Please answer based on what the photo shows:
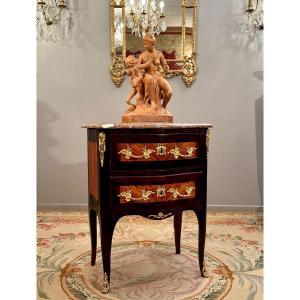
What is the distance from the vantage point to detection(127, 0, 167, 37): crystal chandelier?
11.1ft

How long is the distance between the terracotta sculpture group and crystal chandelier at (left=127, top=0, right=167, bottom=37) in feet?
4.54

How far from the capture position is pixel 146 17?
3.42 meters

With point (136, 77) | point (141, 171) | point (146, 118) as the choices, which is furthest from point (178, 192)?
point (136, 77)

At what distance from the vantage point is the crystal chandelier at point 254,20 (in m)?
3.51

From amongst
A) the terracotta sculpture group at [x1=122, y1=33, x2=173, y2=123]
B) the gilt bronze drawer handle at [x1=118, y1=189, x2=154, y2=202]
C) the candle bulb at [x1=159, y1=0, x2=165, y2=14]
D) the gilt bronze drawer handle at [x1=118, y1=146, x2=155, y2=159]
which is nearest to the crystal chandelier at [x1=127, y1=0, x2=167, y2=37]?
the candle bulb at [x1=159, y1=0, x2=165, y2=14]

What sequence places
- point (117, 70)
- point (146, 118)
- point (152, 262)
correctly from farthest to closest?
1. point (117, 70)
2. point (152, 262)
3. point (146, 118)

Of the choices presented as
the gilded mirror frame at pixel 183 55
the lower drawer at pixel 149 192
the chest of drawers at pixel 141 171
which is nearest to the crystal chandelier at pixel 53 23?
the gilded mirror frame at pixel 183 55

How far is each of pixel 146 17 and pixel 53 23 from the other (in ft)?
3.22

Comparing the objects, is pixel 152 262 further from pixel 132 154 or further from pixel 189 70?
pixel 189 70

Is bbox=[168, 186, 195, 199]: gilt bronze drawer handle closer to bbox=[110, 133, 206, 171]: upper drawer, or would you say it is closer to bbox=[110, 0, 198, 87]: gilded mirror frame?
bbox=[110, 133, 206, 171]: upper drawer

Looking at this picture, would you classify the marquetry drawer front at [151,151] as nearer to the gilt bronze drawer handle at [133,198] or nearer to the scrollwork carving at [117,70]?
the gilt bronze drawer handle at [133,198]
